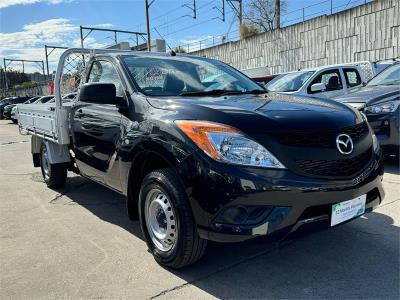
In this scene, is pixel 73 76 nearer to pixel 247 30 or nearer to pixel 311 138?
pixel 311 138

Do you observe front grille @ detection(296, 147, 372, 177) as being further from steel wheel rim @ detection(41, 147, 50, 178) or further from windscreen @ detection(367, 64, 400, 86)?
windscreen @ detection(367, 64, 400, 86)

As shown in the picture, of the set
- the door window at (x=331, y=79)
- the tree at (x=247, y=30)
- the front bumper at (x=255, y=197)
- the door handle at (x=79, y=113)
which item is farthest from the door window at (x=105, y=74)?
the tree at (x=247, y=30)

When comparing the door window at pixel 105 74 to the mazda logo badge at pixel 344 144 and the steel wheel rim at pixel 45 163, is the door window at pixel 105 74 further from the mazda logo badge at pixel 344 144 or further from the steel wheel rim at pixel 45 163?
the mazda logo badge at pixel 344 144

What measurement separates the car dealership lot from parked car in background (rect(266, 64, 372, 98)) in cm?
488

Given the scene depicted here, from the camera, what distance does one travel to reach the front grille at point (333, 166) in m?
2.89

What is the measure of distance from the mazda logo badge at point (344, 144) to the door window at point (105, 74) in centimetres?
199

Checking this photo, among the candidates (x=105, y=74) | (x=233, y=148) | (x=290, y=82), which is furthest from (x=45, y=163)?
(x=290, y=82)

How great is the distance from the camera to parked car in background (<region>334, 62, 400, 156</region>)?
20.8 feet

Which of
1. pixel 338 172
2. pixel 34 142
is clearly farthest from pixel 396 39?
pixel 338 172

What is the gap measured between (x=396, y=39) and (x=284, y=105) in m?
16.3

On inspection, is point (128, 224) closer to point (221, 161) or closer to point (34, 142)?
point (221, 161)

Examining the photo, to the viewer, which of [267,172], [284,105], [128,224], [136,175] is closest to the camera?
[267,172]

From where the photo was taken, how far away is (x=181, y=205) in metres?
3.02

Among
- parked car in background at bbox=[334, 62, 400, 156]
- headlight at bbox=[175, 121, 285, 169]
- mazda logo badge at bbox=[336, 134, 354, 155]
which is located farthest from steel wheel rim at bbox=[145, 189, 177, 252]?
parked car in background at bbox=[334, 62, 400, 156]
